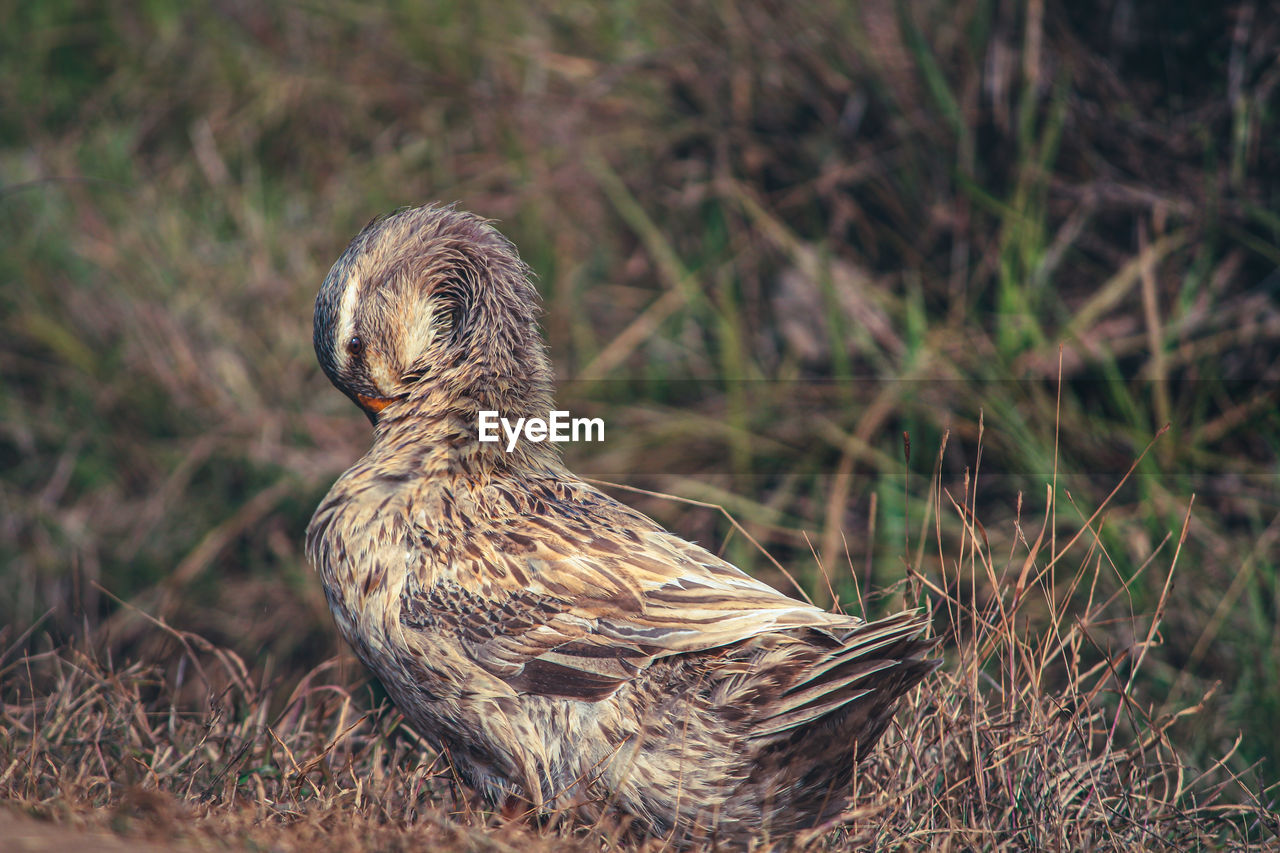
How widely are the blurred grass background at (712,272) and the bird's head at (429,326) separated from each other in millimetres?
1569

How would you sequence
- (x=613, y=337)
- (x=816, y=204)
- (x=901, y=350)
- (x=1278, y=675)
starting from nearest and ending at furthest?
(x=1278, y=675) < (x=901, y=350) < (x=816, y=204) < (x=613, y=337)

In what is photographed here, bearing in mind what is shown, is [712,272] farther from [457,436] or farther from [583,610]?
[583,610]

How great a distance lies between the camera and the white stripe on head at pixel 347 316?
296 cm

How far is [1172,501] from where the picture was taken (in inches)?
177

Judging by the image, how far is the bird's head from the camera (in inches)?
115

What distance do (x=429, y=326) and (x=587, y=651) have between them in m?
0.94

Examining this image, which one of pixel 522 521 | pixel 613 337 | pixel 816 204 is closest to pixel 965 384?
pixel 816 204

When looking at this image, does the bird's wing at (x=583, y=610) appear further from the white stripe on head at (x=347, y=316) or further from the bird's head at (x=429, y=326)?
the white stripe on head at (x=347, y=316)

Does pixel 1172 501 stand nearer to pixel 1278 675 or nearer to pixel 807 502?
pixel 1278 675

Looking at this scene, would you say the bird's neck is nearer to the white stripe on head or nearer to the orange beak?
the orange beak

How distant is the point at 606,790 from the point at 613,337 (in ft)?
12.2

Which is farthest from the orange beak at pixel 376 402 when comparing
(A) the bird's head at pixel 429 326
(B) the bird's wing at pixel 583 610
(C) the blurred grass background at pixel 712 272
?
(C) the blurred grass background at pixel 712 272

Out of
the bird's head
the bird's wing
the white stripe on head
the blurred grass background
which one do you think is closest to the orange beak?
the bird's head

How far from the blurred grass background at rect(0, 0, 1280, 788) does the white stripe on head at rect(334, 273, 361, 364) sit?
186cm
